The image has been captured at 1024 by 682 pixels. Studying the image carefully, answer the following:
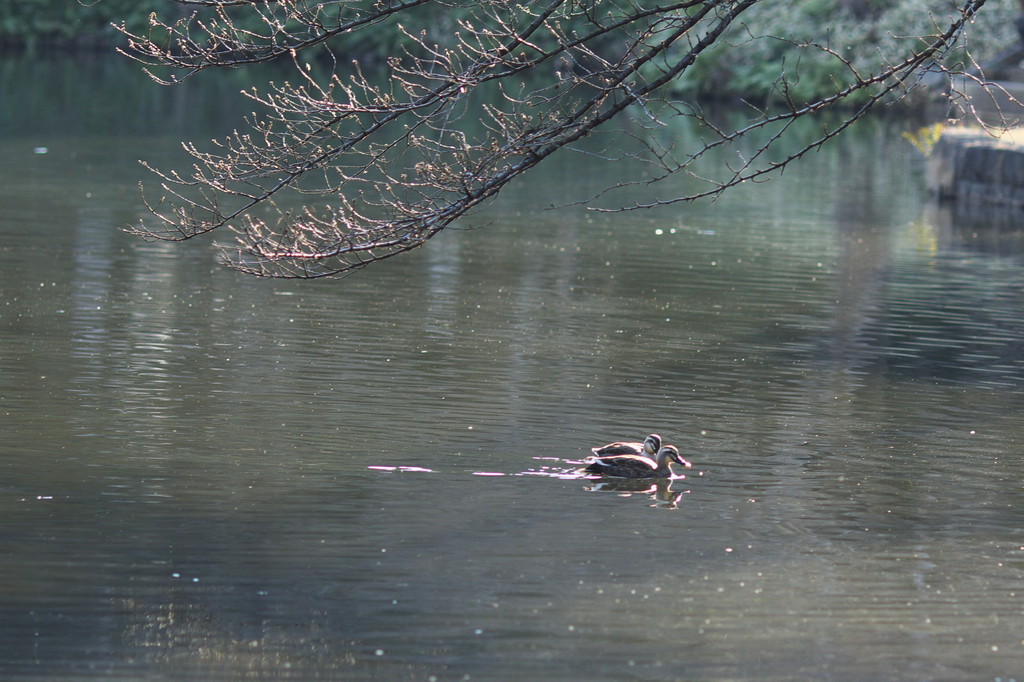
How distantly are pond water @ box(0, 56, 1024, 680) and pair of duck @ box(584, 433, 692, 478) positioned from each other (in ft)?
0.45

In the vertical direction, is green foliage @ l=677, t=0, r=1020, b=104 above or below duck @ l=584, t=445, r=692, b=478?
above

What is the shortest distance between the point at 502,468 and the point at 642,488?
29.0 inches

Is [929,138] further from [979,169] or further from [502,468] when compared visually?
[502,468]

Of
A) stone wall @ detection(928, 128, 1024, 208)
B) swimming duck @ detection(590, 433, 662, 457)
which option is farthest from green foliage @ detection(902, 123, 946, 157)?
swimming duck @ detection(590, 433, 662, 457)

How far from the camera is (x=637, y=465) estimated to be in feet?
29.2

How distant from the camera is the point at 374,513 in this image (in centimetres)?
833

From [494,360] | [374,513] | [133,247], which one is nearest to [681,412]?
[494,360]

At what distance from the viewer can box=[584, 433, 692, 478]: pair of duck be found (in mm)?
8938

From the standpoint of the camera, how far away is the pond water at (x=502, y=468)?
6.78 m

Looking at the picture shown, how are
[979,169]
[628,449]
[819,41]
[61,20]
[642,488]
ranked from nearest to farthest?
[642,488] < [628,449] < [979,169] < [819,41] < [61,20]

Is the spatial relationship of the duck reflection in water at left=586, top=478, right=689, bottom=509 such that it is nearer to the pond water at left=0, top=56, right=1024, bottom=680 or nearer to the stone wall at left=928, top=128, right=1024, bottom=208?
the pond water at left=0, top=56, right=1024, bottom=680

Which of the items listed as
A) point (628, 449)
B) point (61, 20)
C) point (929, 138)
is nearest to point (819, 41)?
point (929, 138)

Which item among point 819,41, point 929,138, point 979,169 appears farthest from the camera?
point 819,41

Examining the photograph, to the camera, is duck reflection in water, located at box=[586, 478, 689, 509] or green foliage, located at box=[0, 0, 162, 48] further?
green foliage, located at box=[0, 0, 162, 48]
